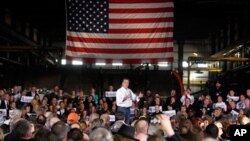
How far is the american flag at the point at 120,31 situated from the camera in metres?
16.0

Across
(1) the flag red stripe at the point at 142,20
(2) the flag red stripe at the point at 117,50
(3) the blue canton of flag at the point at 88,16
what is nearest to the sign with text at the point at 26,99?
(2) the flag red stripe at the point at 117,50

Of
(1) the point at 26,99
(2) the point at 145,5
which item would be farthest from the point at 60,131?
(1) the point at 26,99

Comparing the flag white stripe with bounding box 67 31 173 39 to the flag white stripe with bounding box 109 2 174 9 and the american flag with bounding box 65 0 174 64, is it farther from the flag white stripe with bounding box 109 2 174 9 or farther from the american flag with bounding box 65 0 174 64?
the flag white stripe with bounding box 109 2 174 9

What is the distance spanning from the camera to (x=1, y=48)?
21.1 metres

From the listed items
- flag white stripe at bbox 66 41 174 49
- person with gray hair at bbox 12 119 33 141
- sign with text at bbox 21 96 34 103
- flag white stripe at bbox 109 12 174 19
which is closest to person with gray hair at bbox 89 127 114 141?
person with gray hair at bbox 12 119 33 141

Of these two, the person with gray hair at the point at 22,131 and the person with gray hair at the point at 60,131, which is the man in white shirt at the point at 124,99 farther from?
the person with gray hair at the point at 22,131

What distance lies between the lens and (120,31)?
16062 millimetres

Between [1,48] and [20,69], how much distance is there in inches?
275

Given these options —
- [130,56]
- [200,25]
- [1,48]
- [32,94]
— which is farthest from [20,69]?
[130,56]

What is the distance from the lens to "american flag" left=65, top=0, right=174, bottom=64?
52.5ft

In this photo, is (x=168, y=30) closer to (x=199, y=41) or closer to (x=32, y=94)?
(x=32, y=94)

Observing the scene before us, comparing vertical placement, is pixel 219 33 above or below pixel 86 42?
above

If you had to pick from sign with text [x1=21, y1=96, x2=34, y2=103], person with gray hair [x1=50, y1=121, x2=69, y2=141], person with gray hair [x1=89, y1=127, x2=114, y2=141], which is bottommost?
sign with text [x1=21, y1=96, x2=34, y2=103]

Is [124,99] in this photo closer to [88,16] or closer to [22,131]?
[88,16]
